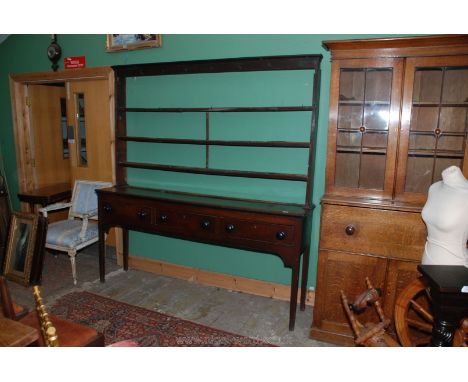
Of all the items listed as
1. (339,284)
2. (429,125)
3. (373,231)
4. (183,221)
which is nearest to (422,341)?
(339,284)

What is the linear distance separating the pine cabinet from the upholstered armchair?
2.27 meters

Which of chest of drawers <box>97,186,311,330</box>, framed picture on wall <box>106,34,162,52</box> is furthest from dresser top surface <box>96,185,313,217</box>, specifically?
framed picture on wall <box>106,34,162,52</box>

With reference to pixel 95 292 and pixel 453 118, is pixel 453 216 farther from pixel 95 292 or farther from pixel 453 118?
pixel 95 292

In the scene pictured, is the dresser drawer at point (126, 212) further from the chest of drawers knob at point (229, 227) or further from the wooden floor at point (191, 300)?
the chest of drawers knob at point (229, 227)

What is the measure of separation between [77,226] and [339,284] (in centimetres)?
262

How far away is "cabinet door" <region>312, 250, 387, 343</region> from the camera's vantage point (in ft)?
7.43

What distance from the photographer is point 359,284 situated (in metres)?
2.31

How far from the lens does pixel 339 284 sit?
7.74 feet

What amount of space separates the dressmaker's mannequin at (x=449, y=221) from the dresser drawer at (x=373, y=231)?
138 mm

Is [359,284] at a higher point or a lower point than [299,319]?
higher

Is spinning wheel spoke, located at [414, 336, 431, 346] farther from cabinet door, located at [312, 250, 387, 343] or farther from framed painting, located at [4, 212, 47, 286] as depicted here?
framed painting, located at [4, 212, 47, 286]

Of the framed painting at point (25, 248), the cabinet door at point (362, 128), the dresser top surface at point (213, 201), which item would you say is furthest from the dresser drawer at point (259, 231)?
the framed painting at point (25, 248)

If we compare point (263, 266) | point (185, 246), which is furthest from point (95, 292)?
point (263, 266)

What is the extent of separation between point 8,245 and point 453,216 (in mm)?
3721
